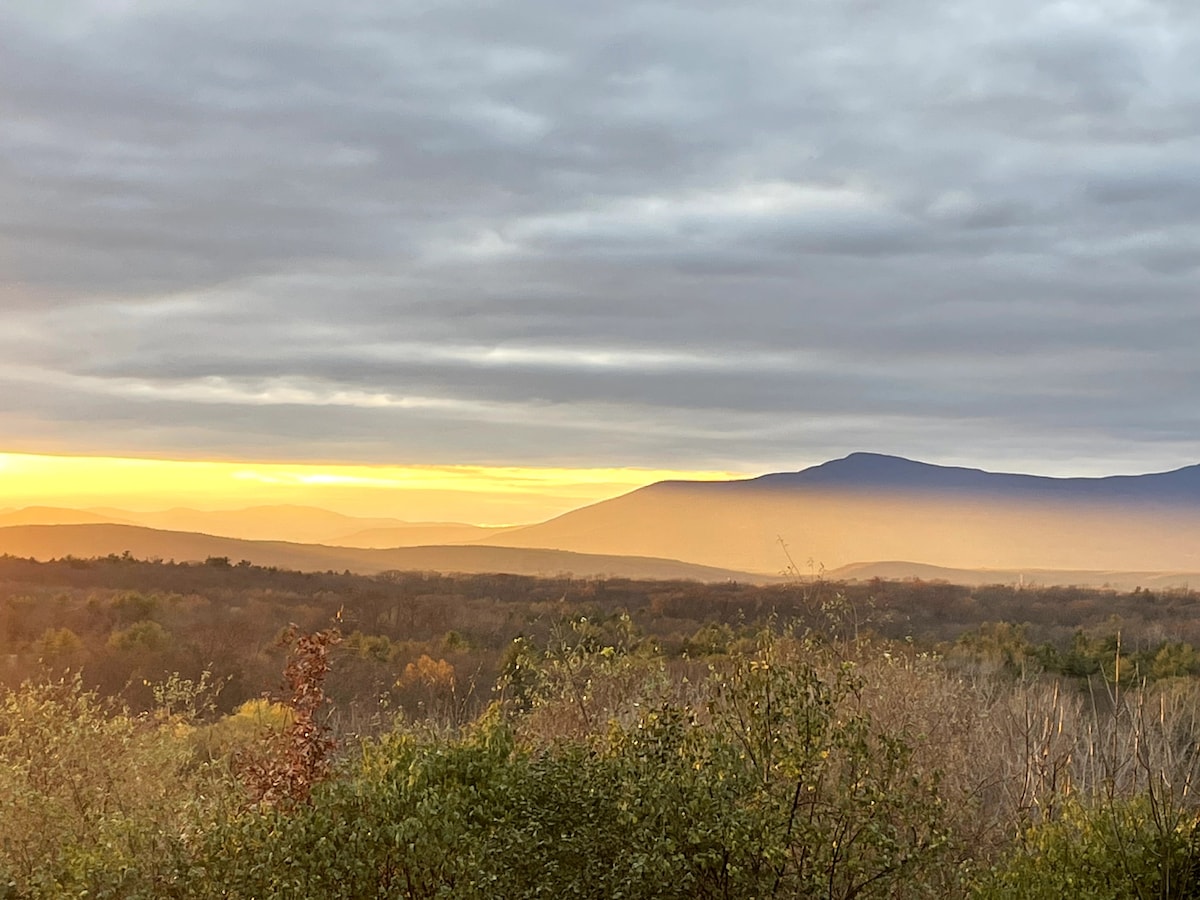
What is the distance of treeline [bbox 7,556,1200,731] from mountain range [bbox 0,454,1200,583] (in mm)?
56948

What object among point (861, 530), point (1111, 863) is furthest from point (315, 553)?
point (1111, 863)

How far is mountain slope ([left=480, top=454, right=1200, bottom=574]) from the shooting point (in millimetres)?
138625

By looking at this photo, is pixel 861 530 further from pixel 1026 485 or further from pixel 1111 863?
pixel 1111 863

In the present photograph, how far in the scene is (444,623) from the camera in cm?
3350

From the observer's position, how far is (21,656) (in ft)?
78.5

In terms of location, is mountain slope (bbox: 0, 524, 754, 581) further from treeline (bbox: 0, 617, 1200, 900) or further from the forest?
treeline (bbox: 0, 617, 1200, 900)

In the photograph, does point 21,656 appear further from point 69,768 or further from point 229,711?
point 69,768

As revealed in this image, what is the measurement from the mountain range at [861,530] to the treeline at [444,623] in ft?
187

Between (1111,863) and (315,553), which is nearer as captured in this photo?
(1111,863)

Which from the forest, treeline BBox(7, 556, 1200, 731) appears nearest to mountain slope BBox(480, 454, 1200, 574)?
treeline BBox(7, 556, 1200, 731)

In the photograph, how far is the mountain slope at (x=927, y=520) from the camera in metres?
139

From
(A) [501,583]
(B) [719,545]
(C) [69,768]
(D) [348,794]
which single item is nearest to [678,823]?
(D) [348,794]

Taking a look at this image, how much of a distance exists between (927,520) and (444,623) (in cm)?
12972

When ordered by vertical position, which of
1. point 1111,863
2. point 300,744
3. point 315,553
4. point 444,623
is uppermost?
point 300,744
